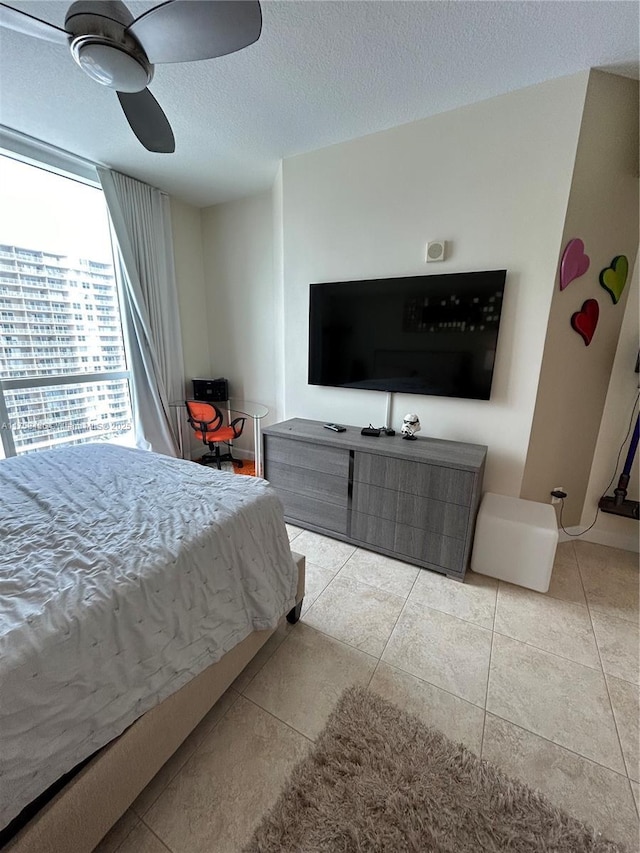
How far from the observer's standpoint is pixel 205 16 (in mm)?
1080

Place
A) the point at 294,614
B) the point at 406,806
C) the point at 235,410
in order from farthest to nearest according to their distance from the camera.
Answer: the point at 235,410, the point at 294,614, the point at 406,806

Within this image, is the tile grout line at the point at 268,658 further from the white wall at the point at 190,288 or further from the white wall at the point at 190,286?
the white wall at the point at 190,286

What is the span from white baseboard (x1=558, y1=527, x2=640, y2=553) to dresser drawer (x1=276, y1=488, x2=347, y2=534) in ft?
5.26

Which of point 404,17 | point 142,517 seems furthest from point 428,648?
point 404,17

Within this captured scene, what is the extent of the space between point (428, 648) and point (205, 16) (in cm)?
256

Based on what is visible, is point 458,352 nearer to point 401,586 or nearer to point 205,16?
point 401,586

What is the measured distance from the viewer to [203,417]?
3322mm

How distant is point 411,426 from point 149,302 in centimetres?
264

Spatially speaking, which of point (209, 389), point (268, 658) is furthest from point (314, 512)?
point (209, 389)

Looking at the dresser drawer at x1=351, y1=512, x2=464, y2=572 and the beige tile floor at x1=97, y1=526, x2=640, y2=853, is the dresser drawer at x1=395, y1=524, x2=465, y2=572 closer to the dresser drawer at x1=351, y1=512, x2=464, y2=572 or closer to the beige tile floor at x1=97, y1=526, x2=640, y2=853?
the dresser drawer at x1=351, y1=512, x2=464, y2=572

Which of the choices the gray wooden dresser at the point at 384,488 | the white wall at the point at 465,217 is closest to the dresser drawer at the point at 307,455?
the gray wooden dresser at the point at 384,488

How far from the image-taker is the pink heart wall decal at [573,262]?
192cm

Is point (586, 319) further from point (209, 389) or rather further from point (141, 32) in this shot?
point (209, 389)

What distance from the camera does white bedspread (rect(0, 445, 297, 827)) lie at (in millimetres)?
745
